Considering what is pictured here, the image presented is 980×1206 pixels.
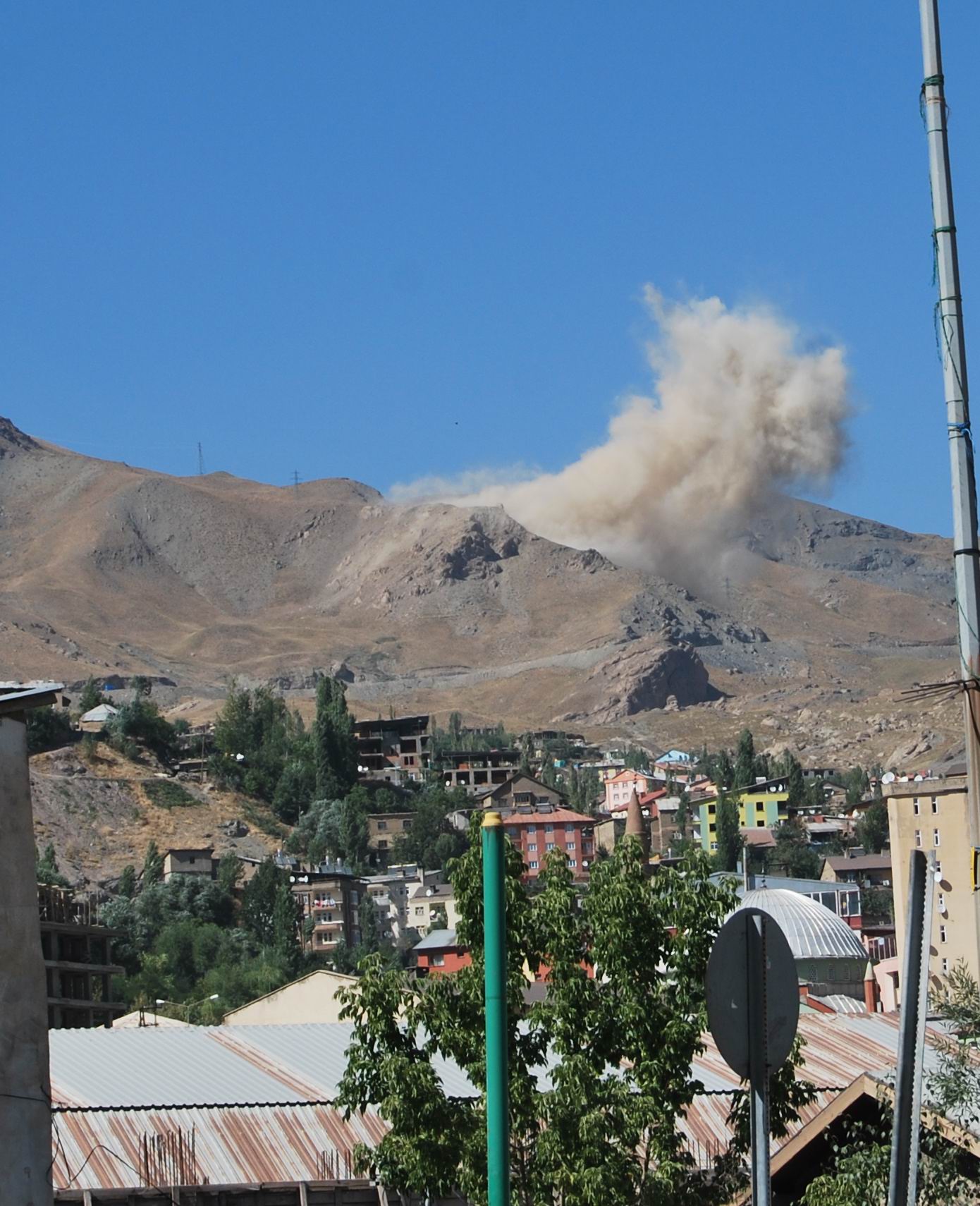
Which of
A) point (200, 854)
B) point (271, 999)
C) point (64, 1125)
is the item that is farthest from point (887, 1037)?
point (200, 854)

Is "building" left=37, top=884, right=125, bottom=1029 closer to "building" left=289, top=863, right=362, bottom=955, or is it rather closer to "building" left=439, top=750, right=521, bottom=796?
"building" left=289, top=863, right=362, bottom=955

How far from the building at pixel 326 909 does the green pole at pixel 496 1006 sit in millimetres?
110409

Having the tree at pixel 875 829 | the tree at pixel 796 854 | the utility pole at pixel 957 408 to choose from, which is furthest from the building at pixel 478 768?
the utility pole at pixel 957 408

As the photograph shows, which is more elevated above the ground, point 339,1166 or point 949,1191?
point 949,1191

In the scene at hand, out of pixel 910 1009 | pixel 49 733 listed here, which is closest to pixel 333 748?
pixel 49 733

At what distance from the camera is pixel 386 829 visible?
15100 cm

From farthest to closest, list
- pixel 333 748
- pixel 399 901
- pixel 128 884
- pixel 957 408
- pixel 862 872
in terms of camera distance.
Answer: pixel 333 748, pixel 399 901, pixel 862 872, pixel 128 884, pixel 957 408

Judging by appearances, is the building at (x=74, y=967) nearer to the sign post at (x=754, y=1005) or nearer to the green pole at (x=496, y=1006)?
the green pole at (x=496, y=1006)

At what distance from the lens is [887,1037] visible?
25828mm

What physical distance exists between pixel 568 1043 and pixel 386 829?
136m

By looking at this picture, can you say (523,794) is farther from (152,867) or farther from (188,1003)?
(188,1003)

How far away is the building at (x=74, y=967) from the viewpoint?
68750 millimetres

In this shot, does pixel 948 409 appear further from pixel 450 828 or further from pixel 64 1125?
pixel 450 828

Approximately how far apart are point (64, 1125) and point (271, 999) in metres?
32.7
